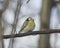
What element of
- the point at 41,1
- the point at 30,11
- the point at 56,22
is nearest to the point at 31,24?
the point at 41,1

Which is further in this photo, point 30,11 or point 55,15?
point 30,11

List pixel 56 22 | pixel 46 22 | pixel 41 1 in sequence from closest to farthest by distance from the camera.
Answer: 1. pixel 46 22
2. pixel 41 1
3. pixel 56 22

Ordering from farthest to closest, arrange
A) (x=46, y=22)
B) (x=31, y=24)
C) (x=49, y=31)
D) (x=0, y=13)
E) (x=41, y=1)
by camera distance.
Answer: (x=41, y=1) < (x=46, y=22) < (x=31, y=24) < (x=49, y=31) < (x=0, y=13)

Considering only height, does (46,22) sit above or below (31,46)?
above

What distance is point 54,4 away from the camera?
4.25m

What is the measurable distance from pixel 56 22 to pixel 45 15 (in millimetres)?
773

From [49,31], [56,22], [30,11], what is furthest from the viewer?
[30,11]

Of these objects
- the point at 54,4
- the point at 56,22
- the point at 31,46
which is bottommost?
the point at 31,46

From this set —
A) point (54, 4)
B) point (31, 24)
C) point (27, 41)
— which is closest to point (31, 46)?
point (27, 41)

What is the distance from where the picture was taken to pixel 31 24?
250 cm

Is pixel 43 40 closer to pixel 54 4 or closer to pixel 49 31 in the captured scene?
pixel 54 4

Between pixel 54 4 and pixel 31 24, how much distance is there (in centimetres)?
181

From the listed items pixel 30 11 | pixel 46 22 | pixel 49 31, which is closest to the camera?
pixel 49 31

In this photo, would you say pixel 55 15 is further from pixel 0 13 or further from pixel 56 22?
pixel 0 13
